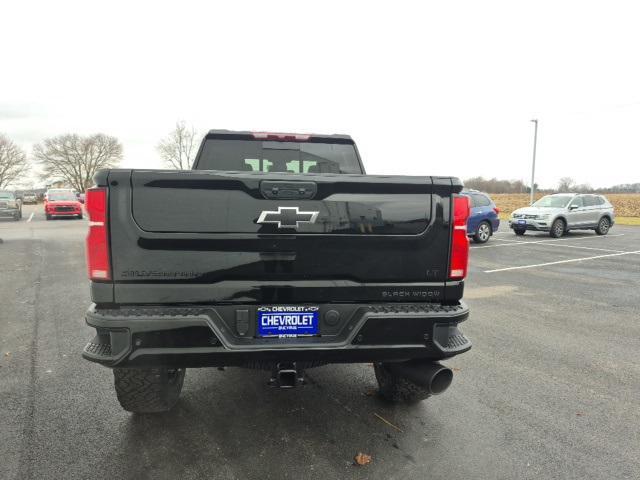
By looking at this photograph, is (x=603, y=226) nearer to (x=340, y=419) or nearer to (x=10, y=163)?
(x=340, y=419)

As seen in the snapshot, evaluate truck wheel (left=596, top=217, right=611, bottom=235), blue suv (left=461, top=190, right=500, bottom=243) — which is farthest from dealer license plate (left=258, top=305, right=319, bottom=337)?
truck wheel (left=596, top=217, right=611, bottom=235)

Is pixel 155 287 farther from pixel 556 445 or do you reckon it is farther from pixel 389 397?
pixel 556 445

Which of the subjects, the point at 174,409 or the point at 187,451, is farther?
the point at 174,409

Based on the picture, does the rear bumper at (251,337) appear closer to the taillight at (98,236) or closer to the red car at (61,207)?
the taillight at (98,236)

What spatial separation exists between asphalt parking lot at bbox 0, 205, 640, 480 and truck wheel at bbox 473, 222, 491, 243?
31.3ft

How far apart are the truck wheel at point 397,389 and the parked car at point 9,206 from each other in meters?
27.1

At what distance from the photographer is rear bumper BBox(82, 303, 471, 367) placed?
2301 millimetres

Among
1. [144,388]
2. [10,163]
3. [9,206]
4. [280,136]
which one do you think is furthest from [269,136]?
[10,163]

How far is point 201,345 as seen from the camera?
7.76 ft

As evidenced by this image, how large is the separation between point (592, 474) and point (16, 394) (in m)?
4.22

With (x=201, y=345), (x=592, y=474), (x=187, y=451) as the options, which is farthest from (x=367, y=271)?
(x=592, y=474)

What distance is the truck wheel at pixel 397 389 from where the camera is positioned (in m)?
3.20

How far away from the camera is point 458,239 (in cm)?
261

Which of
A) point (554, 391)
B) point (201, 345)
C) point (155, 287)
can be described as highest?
point (155, 287)
